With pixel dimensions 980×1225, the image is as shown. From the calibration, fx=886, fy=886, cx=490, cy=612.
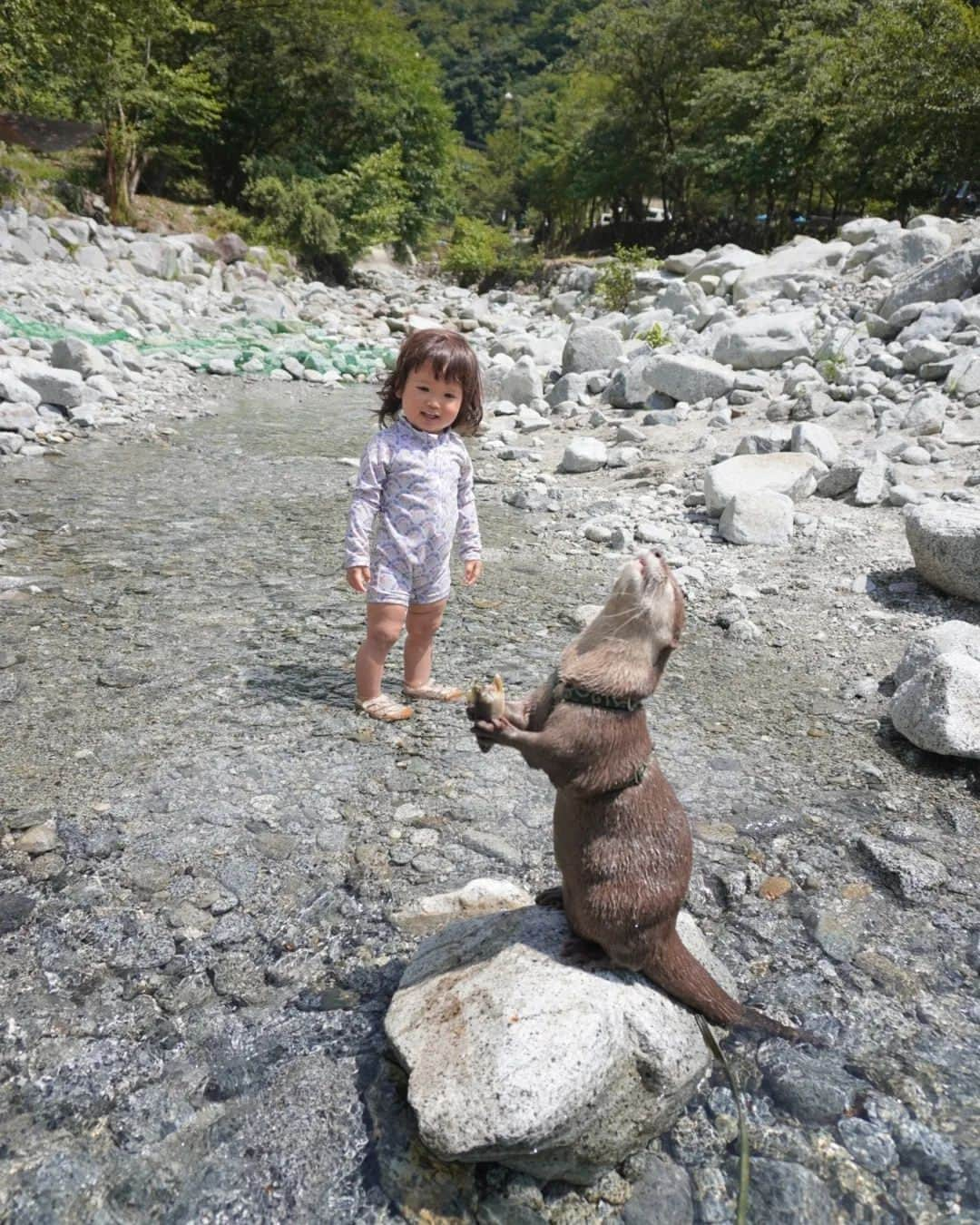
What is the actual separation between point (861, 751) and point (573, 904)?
2403mm

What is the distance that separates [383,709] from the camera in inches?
171

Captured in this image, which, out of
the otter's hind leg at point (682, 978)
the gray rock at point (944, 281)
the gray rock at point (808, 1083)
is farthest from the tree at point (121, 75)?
the gray rock at point (808, 1083)

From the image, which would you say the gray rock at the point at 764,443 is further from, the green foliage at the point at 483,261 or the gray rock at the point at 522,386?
the green foliage at the point at 483,261

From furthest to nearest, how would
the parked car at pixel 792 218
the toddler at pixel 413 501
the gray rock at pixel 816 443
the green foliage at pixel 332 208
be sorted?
the parked car at pixel 792 218
the green foliage at pixel 332 208
the gray rock at pixel 816 443
the toddler at pixel 413 501

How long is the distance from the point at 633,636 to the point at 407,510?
207 centimetres

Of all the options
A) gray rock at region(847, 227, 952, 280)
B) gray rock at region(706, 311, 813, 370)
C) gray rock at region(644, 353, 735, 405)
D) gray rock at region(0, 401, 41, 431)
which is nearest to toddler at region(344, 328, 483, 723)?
gray rock at region(0, 401, 41, 431)

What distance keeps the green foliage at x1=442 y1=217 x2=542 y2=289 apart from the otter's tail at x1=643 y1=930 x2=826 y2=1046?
1419 inches

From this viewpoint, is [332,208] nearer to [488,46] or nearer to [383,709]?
[383,709]

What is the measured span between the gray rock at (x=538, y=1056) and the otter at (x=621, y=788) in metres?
0.11

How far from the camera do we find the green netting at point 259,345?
46.5 feet

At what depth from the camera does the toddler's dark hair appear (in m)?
3.76

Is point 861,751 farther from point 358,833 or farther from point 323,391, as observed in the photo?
point 323,391

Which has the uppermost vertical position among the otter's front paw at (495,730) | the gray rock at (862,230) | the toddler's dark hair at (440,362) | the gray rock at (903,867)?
the gray rock at (862,230)

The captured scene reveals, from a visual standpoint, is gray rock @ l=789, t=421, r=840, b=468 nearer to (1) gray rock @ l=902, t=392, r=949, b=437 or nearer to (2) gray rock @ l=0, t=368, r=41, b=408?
(1) gray rock @ l=902, t=392, r=949, b=437
